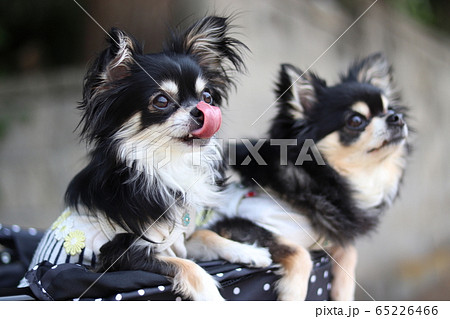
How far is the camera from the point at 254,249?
1.68 m

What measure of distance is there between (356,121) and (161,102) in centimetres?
88

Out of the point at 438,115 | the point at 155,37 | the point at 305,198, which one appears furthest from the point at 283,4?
the point at 305,198

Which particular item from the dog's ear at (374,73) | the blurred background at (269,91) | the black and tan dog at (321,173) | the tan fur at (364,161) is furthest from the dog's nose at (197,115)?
the blurred background at (269,91)

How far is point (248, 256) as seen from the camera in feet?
5.35

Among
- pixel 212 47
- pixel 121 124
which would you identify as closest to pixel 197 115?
pixel 121 124

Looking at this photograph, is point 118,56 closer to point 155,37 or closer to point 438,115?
point 155,37

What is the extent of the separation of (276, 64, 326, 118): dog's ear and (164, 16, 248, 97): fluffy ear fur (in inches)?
11.0

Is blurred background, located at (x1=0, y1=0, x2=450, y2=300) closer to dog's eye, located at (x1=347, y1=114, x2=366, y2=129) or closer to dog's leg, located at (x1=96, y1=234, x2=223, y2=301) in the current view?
dog's eye, located at (x1=347, y1=114, x2=366, y2=129)

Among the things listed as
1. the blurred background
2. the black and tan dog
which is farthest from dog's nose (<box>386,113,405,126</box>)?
the blurred background

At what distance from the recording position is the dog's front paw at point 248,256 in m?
1.62

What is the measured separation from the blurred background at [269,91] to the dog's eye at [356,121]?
1807mm

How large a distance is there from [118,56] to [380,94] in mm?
1143
